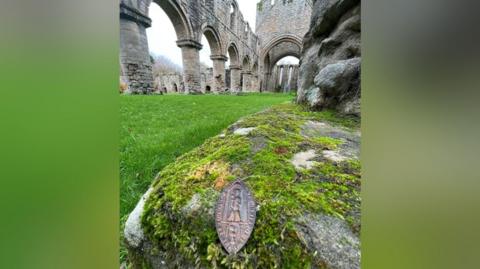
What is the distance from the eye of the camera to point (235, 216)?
2.69ft

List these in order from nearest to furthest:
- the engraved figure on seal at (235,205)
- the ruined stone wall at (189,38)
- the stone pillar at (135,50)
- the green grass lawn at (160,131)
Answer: the engraved figure on seal at (235,205) < the green grass lawn at (160,131) < the ruined stone wall at (189,38) < the stone pillar at (135,50)

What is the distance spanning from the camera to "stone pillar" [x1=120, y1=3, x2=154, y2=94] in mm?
4695

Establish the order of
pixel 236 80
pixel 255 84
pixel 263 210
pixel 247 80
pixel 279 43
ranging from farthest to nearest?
pixel 236 80 → pixel 247 80 → pixel 255 84 → pixel 279 43 → pixel 263 210

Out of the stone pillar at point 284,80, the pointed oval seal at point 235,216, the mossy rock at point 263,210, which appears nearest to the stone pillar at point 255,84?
the stone pillar at point 284,80

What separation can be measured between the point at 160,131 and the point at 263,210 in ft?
4.02

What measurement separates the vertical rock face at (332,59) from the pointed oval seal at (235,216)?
1.20m

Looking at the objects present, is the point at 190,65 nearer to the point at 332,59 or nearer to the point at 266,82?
the point at 266,82

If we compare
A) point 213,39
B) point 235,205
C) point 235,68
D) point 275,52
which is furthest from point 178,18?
point 235,205

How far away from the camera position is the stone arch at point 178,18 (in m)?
7.02

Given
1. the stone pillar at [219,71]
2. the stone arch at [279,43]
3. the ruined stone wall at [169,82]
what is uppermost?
the ruined stone wall at [169,82]

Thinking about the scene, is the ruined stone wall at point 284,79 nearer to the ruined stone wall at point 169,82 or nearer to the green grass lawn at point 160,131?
the green grass lawn at point 160,131
